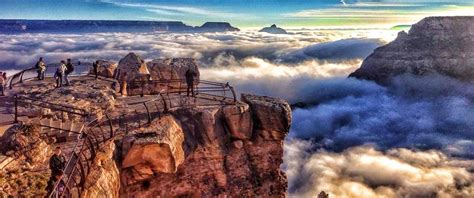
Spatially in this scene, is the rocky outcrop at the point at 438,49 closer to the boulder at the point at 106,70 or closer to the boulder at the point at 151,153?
the boulder at the point at 106,70

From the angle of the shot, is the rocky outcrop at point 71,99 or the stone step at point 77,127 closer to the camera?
the stone step at point 77,127

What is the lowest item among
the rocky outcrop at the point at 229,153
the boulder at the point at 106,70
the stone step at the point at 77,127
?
the rocky outcrop at the point at 229,153

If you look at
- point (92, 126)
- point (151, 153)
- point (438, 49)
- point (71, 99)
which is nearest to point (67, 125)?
point (92, 126)

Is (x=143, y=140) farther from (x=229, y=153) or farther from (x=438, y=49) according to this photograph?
(x=438, y=49)

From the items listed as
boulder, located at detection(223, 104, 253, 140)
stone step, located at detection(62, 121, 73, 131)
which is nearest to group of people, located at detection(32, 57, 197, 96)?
boulder, located at detection(223, 104, 253, 140)

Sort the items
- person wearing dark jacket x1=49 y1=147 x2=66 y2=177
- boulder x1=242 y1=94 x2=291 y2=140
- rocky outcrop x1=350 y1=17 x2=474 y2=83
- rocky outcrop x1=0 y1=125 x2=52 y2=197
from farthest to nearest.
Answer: rocky outcrop x1=350 y1=17 x2=474 y2=83
boulder x1=242 y1=94 x2=291 y2=140
person wearing dark jacket x1=49 y1=147 x2=66 y2=177
rocky outcrop x1=0 y1=125 x2=52 y2=197

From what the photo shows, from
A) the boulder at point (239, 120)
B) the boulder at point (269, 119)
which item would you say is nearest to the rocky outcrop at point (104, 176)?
the boulder at point (239, 120)

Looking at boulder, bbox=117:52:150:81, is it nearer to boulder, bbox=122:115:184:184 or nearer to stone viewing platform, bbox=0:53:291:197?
stone viewing platform, bbox=0:53:291:197
